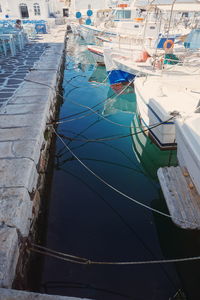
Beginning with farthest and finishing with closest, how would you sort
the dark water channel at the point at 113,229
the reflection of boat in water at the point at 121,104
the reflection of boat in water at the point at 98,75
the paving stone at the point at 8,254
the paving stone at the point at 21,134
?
the reflection of boat in water at the point at 98,75 → the reflection of boat in water at the point at 121,104 → the paving stone at the point at 21,134 → the dark water channel at the point at 113,229 → the paving stone at the point at 8,254

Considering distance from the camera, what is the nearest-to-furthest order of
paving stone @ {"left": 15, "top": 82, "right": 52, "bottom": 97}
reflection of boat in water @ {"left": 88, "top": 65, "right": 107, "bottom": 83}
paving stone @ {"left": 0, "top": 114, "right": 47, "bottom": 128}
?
paving stone @ {"left": 0, "top": 114, "right": 47, "bottom": 128} < paving stone @ {"left": 15, "top": 82, "right": 52, "bottom": 97} < reflection of boat in water @ {"left": 88, "top": 65, "right": 107, "bottom": 83}

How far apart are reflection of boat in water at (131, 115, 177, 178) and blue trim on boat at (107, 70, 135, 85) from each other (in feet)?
14.3

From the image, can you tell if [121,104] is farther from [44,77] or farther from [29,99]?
[29,99]

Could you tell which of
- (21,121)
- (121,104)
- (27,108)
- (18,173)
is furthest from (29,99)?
(121,104)

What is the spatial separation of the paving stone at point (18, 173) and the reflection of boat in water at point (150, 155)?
293 cm

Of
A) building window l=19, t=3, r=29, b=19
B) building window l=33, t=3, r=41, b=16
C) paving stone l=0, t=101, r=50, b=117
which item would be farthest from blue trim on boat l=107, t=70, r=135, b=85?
building window l=19, t=3, r=29, b=19

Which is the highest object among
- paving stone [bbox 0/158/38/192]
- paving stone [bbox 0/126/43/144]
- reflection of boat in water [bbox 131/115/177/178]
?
paving stone [bbox 0/126/43/144]

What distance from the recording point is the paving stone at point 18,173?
135 inches

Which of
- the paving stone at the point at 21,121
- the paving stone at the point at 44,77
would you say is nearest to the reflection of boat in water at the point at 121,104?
the paving stone at the point at 44,77

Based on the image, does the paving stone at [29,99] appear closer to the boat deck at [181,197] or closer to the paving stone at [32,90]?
the paving stone at [32,90]

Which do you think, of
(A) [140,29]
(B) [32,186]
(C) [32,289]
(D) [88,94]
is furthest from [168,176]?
(A) [140,29]

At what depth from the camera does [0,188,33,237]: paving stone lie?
281cm

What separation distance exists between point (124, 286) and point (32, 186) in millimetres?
2094

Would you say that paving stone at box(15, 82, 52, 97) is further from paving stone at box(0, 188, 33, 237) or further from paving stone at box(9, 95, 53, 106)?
paving stone at box(0, 188, 33, 237)
